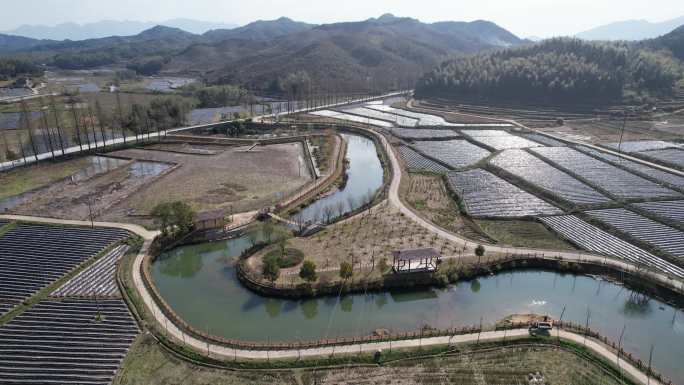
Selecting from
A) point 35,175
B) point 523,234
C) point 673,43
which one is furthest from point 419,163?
point 673,43

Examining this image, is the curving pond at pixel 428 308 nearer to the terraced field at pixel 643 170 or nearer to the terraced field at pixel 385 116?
the terraced field at pixel 643 170

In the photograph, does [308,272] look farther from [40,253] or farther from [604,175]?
[604,175]

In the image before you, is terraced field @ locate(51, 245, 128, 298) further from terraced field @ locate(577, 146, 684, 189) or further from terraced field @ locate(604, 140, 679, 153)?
terraced field @ locate(604, 140, 679, 153)

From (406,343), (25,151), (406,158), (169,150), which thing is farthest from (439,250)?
(25,151)

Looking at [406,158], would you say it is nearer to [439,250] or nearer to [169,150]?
[439,250]

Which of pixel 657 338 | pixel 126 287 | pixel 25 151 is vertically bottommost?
pixel 657 338

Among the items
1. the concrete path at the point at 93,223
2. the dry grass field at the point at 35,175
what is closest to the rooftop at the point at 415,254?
the concrete path at the point at 93,223

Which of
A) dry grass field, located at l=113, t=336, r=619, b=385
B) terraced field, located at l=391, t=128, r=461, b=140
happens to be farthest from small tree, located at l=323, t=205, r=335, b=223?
terraced field, located at l=391, t=128, r=461, b=140
